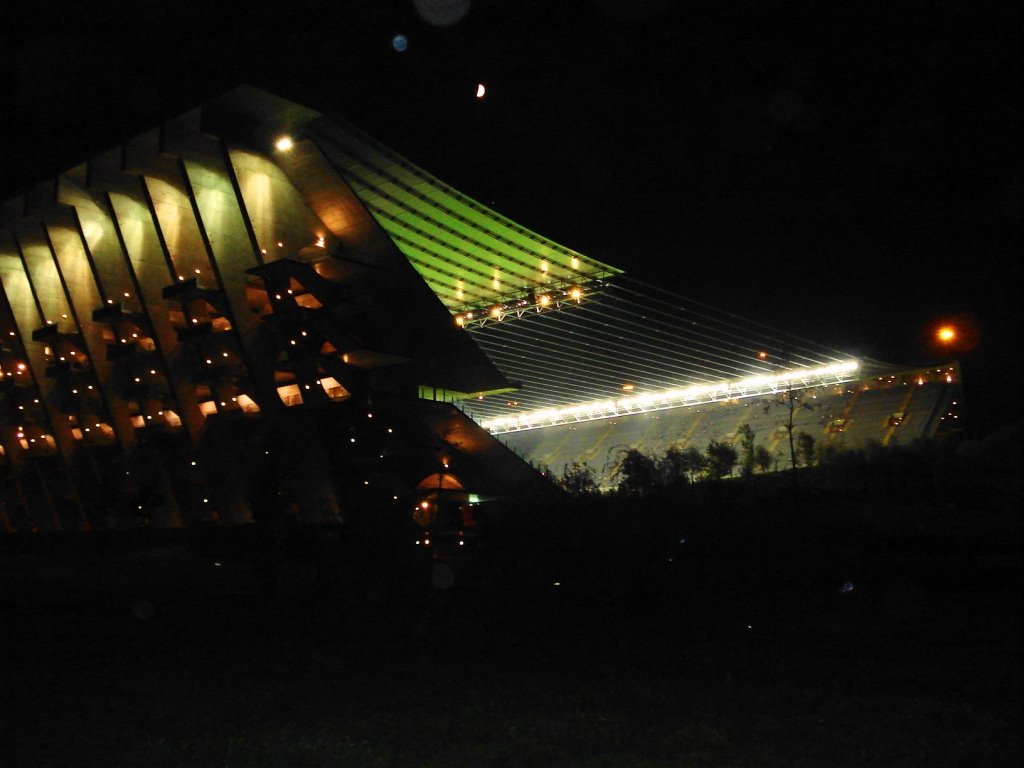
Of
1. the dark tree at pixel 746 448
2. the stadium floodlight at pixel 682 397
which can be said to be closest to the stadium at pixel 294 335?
the stadium floodlight at pixel 682 397

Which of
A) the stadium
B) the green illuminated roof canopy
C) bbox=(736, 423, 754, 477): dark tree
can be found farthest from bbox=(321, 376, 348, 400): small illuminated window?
bbox=(736, 423, 754, 477): dark tree

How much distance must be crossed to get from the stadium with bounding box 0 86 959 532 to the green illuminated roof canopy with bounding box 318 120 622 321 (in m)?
0.09

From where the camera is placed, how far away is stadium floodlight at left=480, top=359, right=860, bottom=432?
37.0 m

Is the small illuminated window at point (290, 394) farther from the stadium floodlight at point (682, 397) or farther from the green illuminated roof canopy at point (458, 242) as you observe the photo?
the stadium floodlight at point (682, 397)

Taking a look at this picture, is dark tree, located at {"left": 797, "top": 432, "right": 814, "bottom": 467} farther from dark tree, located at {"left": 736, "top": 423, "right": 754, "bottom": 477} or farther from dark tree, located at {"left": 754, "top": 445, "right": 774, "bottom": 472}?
dark tree, located at {"left": 736, "top": 423, "right": 754, "bottom": 477}

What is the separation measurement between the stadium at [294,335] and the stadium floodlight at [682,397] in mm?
279

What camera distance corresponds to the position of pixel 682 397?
45.0 meters

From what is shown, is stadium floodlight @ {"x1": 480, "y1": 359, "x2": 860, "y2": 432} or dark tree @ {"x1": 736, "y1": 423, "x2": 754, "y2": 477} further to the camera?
stadium floodlight @ {"x1": 480, "y1": 359, "x2": 860, "y2": 432}

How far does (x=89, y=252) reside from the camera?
1209 inches

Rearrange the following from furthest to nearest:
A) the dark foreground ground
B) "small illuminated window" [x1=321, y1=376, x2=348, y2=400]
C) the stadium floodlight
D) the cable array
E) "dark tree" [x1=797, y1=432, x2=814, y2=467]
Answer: the stadium floodlight < "dark tree" [x1=797, y1=432, x2=814, y2=467] < the cable array < "small illuminated window" [x1=321, y1=376, x2=348, y2=400] < the dark foreground ground

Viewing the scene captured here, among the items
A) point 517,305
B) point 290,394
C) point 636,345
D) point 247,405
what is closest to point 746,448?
point 636,345

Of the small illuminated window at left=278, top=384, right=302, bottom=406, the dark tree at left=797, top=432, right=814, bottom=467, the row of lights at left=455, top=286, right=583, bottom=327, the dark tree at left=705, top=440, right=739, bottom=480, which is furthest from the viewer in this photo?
the dark tree at left=797, top=432, right=814, bottom=467

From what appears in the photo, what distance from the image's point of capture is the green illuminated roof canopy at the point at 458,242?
2548 cm

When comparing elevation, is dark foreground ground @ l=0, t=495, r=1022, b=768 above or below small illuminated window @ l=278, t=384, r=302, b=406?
below
